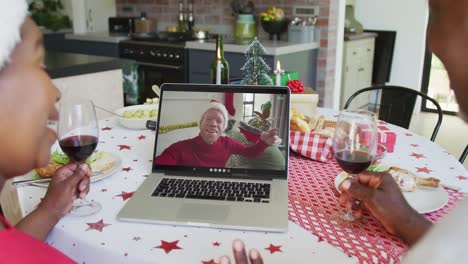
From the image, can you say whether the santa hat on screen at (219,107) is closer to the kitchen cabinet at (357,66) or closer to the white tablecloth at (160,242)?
the white tablecloth at (160,242)

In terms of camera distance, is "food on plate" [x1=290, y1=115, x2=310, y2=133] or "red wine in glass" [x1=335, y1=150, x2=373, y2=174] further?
"food on plate" [x1=290, y1=115, x2=310, y2=133]

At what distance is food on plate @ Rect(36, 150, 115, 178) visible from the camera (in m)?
1.22

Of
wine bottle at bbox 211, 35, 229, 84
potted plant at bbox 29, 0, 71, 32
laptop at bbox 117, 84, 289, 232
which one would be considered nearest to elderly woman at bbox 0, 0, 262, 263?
laptop at bbox 117, 84, 289, 232

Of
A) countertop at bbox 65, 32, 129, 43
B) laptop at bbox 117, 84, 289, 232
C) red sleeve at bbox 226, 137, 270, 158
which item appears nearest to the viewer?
laptop at bbox 117, 84, 289, 232

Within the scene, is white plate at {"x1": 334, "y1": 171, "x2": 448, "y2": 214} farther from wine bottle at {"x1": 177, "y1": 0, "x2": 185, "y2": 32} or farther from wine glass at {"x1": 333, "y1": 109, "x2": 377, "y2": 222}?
wine bottle at {"x1": 177, "y1": 0, "x2": 185, "y2": 32}

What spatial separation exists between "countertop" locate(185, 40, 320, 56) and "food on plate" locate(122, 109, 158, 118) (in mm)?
1594

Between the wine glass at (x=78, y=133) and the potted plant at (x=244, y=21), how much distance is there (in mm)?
2749

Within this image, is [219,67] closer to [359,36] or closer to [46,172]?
[46,172]

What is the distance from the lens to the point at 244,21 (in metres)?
3.81

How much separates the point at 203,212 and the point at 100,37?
3643 mm

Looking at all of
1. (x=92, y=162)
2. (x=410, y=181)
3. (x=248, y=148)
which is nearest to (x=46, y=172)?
(x=92, y=162)

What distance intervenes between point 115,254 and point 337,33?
3134 millimetres

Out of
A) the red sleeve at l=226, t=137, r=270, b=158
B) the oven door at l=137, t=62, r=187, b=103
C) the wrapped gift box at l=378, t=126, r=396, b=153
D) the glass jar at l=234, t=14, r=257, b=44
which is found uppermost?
the glass jar at l=234, t=14, r=257, b=44

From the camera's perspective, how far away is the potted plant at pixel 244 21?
3814 millimetres
